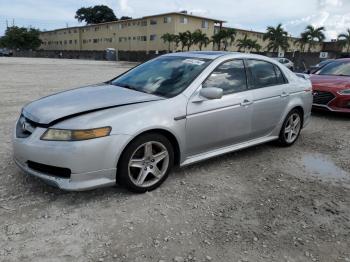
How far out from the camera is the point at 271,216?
3.29 meters

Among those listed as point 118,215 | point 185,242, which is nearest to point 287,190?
point 185,242

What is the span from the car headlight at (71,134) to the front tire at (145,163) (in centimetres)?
36

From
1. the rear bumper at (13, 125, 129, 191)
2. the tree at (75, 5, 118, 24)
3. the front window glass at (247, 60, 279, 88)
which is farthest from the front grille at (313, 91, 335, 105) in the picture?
the tree at (75, 5, 118, 24)

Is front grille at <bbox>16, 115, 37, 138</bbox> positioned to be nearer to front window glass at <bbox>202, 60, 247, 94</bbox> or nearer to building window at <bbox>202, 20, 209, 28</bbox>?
front window glass at <bbox>202, 60, 247, 94</bbox>

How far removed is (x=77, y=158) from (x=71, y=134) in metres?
0.24

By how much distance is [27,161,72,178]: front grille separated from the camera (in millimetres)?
3143

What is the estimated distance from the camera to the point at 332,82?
796 cm

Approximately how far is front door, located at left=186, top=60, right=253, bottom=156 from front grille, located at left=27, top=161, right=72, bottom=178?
1.41m

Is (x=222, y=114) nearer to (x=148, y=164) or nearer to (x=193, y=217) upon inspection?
(x=148, y=164)

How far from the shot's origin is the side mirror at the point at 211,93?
379 centimetres

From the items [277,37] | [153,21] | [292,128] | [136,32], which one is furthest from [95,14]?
[292,128]

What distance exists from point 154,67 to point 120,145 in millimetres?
1723

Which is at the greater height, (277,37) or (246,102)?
(277,37)

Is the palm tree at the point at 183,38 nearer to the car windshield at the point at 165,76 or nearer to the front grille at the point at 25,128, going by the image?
the car windshield at the point at 165,76
